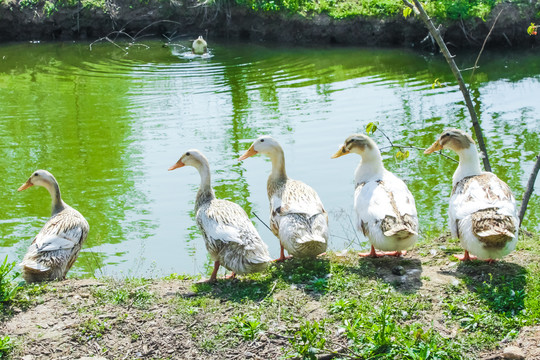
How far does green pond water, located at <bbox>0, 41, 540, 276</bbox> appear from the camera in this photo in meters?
10.3

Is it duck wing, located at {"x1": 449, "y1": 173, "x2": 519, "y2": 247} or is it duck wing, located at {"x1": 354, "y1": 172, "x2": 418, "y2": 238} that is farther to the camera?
Result: duck wing, located at {"x1": 354, "y1": 172, "x2": 418, "y2": 238}

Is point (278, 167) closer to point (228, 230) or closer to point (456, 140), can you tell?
point (228, 230)

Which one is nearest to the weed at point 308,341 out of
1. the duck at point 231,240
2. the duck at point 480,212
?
the duck at point 231,240

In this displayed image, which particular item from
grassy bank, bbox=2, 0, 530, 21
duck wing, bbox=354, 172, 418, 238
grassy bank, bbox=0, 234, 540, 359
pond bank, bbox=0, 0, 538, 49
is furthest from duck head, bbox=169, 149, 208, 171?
pond bank, bbox=0, 0, 538, 49

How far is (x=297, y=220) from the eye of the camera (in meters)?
7.30

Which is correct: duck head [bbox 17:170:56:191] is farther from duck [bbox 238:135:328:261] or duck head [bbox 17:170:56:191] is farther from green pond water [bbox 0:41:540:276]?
duck [bbox 238:135:328:261]

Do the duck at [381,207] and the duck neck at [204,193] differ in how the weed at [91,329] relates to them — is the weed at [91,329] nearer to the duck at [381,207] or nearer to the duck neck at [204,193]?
the duck neck at [204,193]

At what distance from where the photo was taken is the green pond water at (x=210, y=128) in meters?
10.3

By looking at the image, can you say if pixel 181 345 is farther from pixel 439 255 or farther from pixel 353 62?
pixel 353 62

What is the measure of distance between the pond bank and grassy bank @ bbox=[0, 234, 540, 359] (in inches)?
715

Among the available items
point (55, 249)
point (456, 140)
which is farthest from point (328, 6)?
point (55, 249)

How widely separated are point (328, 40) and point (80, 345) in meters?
20.7

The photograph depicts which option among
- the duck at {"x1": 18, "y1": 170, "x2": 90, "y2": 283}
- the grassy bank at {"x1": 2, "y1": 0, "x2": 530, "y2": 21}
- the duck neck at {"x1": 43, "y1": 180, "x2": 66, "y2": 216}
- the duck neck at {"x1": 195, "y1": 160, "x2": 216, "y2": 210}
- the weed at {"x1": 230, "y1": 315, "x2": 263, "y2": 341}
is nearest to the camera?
the weed at {"x1": 230, "y1": 315, "x2": 263, "y2": 341}

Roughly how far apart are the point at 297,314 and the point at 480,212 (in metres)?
2.09
